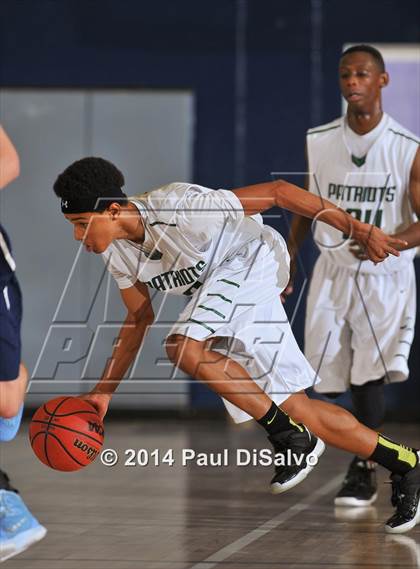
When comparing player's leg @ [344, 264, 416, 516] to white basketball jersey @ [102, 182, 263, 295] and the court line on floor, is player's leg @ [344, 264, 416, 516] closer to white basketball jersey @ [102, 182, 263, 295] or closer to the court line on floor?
the court line on floor

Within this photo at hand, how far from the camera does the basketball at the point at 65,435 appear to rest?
13.5 ft

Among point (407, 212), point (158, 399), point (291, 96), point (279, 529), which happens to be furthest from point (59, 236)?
point (279, 529)

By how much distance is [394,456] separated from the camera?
4.44m

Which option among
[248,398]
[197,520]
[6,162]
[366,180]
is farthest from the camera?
[366,180]

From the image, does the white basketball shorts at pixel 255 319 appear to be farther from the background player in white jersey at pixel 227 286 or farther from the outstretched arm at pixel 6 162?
the outstretched arm at pixel 6 162

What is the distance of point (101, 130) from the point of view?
8648 millimetres

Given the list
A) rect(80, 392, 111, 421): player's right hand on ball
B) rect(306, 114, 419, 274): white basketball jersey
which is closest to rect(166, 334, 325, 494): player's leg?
rect(80, 392, 111, 421): player's right hand on ball

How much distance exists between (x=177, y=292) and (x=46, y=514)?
113 cm

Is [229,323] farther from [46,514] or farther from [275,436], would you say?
[46,514]

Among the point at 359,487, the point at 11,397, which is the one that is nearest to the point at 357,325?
the point at 359,487

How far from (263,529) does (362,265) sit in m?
1.37

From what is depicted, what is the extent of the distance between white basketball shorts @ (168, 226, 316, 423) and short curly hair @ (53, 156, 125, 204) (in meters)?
0.53

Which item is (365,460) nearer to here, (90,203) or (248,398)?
(248,398)

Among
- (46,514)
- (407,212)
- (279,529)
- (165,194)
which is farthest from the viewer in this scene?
(407,212)
